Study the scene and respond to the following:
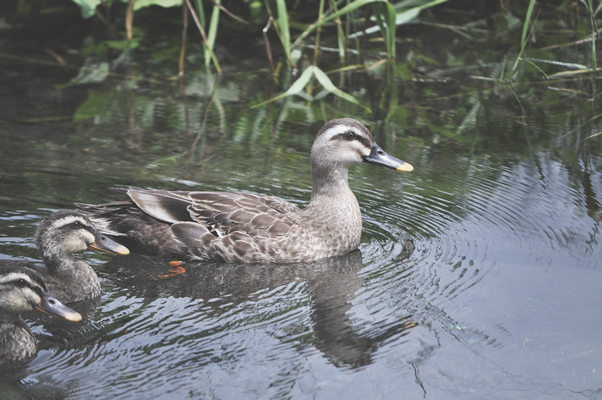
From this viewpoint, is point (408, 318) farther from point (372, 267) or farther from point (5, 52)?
point (5, 52)

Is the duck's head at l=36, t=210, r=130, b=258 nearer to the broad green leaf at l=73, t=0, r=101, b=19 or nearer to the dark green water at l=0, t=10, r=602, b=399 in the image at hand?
the dark green water at l=0, t=10, r=602, b=399

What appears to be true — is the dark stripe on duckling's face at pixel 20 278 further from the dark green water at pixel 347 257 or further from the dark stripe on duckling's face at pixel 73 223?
the dark stripe on duckling's face at pixel 73 223

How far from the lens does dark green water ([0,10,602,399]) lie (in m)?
4.59

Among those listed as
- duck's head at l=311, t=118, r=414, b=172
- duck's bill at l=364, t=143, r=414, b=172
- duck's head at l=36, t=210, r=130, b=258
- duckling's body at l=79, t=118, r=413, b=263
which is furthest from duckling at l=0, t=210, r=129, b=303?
duck's bill at l=364, t=143, r=414, b=172

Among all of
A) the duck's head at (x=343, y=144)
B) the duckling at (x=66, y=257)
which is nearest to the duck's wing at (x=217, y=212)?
the duck's head at (x=343, y=144)

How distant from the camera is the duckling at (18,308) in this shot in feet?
15.2

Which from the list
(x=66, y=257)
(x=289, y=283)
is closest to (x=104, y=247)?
(x=66, y=257)

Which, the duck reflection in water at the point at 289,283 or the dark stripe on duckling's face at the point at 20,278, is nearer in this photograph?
the dark stripe on duckling's face at the point at 20,278

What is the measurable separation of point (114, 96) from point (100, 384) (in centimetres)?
711

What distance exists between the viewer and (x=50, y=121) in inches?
378

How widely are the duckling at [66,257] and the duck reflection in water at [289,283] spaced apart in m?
0.34

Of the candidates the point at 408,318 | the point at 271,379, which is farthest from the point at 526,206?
the point at 271,379

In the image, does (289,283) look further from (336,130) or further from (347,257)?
(336,130)

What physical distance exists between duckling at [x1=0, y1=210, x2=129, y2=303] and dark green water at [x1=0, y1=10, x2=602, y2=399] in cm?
21
